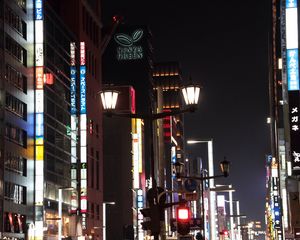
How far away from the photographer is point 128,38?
194m

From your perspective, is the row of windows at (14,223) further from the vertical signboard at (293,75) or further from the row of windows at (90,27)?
the row of windows at (90,27)

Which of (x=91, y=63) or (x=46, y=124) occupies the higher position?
(x=91, y=63)

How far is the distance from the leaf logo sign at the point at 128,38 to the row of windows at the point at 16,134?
364ft

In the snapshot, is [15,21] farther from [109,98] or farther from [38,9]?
[109,98]

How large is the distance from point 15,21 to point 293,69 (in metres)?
39.2

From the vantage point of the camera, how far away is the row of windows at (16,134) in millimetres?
76569

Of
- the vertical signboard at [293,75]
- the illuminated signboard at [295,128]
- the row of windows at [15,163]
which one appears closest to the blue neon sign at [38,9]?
the row of windows at [15,163]

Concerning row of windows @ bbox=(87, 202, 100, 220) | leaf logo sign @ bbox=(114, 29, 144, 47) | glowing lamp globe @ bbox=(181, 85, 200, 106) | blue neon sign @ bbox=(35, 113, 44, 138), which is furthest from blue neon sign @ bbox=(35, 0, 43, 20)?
leaf logo sign @ bbox=(114, 29, 144, 47)

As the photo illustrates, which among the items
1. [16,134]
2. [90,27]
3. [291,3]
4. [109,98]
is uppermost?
[90,27]

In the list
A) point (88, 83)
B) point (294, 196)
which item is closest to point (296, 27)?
point (294, 196)

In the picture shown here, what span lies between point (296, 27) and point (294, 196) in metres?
17.0

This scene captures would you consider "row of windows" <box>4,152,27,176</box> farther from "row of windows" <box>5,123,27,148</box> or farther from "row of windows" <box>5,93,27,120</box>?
"row of windows" <box>5,93,27,120</box>

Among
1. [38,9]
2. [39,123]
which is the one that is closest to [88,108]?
[39,123]

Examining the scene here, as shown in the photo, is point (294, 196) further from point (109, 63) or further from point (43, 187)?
point (109, 63)
